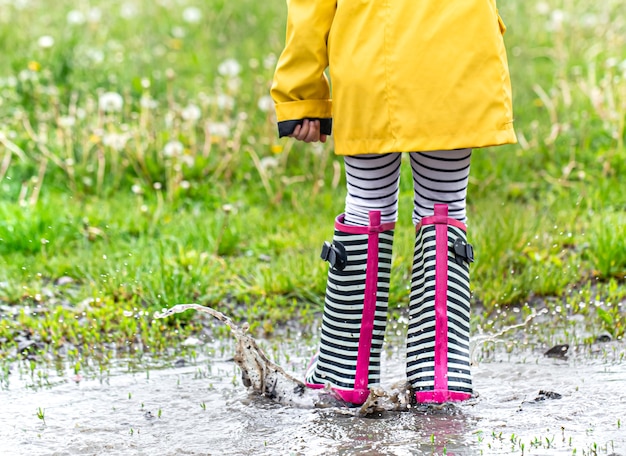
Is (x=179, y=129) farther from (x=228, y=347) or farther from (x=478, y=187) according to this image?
(x=228, y=347)

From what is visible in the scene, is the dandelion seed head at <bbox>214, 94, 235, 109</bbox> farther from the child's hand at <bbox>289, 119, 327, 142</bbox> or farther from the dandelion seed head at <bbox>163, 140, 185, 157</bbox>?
the child's hand at <bbox>289, 119, 327, 142</bbox>

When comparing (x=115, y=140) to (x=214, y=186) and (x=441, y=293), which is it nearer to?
(x=214, y=186)

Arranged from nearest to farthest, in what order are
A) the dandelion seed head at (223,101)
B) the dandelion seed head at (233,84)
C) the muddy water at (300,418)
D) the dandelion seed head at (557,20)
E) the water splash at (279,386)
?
the muddy water at (300,418), the water splash at (279,386), the dandelion seed head at (223,101), the dandelion seed head at (233,84), the dandelion seed head at (557,20)

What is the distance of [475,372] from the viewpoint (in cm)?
329

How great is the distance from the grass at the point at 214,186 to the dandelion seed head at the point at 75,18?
48mm

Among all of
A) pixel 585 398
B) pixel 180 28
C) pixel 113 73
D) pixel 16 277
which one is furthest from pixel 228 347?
pixel 180 28

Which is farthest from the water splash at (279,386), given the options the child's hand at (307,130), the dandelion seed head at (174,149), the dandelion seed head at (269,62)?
the dandelion seed head at (269,62)

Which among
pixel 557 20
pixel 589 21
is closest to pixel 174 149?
pixel 557 20

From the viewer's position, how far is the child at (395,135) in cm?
257

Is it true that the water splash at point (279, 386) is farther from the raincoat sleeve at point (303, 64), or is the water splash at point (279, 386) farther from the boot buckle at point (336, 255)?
the raincoat sleeve at point (303, 64)

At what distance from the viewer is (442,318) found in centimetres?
280

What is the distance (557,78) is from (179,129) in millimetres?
2857

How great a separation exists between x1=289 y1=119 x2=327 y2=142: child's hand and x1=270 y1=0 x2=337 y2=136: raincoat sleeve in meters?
0.02

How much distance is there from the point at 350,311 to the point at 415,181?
449 millimetres
